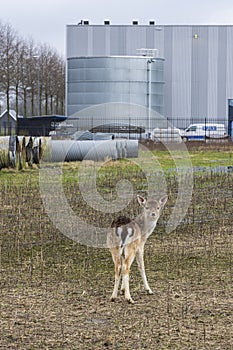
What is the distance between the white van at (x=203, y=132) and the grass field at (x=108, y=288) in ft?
138

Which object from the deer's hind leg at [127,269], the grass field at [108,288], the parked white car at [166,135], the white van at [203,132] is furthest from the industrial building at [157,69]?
the deer's hind leg at [127,269]

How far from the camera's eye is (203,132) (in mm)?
57406

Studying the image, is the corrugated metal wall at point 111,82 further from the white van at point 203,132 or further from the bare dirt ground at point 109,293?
the bare dirt ground at point 109,293

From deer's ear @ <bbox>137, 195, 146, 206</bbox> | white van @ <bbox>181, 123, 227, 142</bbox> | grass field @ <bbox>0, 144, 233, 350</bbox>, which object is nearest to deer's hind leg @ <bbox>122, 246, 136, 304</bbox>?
grass field @ <bbox>0, 144, 233, 350</bbox>

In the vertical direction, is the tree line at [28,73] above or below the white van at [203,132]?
above

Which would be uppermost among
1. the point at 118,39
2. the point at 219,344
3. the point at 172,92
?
the point at 118,39

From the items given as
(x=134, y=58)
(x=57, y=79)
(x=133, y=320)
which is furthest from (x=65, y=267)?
(x=57, y=79)

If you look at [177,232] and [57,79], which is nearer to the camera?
[177,232]

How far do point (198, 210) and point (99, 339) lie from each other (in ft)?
26.2

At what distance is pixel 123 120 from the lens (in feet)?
177

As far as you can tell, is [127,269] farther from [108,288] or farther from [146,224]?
[146,224]

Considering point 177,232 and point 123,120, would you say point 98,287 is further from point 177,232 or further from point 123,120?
point 123,120

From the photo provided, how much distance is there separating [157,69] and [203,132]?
6.64 m

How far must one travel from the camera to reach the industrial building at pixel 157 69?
5838 centimetres
